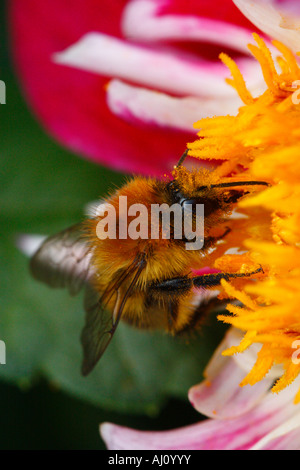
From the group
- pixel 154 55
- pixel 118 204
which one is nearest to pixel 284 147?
pixel 118 204

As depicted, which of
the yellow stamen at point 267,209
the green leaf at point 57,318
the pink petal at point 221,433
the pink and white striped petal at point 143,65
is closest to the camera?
the yellow stamen at point 267,209

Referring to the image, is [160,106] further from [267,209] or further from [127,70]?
[267,209]

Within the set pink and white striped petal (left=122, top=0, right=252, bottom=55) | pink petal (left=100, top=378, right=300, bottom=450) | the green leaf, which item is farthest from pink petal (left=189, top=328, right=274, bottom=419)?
pink and white striped petal (left=122, top=0, right=252, bottom=55)

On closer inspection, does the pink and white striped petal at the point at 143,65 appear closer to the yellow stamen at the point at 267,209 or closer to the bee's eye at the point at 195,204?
the yellow stamen at the point at 267,209

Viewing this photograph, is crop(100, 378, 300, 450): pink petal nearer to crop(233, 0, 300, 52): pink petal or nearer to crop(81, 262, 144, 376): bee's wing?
crop(81, 262, 144, 376): bee's wing

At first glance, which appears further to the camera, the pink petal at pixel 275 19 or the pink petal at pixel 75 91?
the pink petal at pixel 75 91

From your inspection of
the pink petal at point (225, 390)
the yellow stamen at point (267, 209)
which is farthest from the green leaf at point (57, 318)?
the yellow stamen at point (267, 209)
